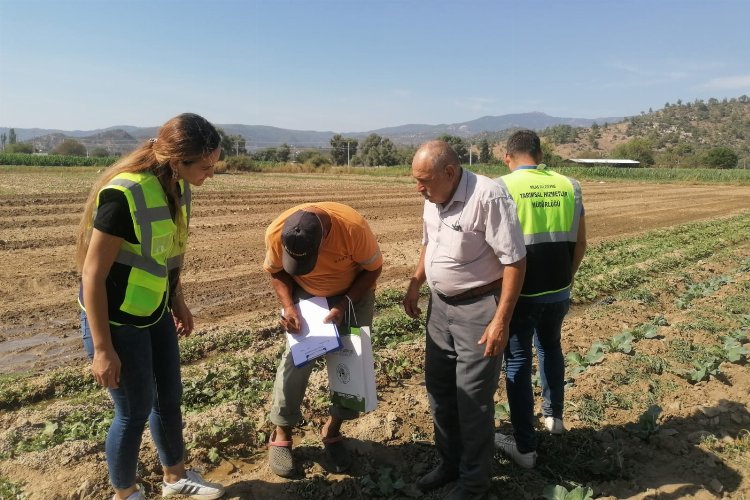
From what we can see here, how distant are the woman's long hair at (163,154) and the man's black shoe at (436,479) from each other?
6.73 ft

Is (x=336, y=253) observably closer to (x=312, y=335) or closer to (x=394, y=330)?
(x=312, y=335)

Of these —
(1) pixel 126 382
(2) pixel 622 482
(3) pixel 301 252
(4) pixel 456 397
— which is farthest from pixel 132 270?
(2) pixel 622 482

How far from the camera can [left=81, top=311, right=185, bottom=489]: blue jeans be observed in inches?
94.1

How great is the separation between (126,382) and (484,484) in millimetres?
1807

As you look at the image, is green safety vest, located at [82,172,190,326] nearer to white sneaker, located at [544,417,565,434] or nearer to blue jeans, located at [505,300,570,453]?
blue jeans, located at [505,300,570,453]

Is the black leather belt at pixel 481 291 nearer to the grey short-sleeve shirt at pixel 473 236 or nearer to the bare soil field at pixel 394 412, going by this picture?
the grey short-sleeve shirt at pixel 473 236

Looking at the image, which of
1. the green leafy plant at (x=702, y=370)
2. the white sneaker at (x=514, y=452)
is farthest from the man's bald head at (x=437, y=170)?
the green leafy plant at (x=702, y=370)

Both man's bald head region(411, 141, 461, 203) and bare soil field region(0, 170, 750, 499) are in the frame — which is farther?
bare soil field region(0, 170, 750, 499)

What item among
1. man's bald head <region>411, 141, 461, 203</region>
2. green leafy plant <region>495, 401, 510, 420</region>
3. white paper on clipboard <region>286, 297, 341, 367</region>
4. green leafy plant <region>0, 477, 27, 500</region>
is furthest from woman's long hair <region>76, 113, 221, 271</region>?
green leafy plant <region>495, 401, 510, 420</region>

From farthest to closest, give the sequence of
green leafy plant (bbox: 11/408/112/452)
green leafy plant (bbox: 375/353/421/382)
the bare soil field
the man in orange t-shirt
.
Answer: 1. green leafy plant (bbox: 375/353/421/382)
2. green leafy plant (bbox: 11/408/112/452)
3. the bare soil field
4. the man in orange t-shirt

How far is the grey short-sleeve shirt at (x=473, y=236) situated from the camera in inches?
101

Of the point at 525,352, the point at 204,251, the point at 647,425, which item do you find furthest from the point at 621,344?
the point at 204,251

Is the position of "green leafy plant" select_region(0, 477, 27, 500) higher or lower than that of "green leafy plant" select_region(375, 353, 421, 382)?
higher

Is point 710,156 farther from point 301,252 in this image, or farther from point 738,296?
point 301,252
